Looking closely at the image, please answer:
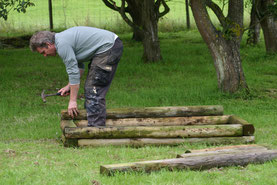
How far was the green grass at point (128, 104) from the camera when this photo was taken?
486cm

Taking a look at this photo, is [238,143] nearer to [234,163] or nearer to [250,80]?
[234,163]

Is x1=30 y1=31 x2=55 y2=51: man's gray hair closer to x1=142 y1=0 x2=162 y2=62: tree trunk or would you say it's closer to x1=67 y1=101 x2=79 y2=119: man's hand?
x1=67 y1=101 x2=79 y2=119: man's hand

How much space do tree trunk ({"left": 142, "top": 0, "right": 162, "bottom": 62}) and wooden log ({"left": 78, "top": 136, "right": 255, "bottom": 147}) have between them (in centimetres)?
827

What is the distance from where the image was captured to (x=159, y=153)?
607cm

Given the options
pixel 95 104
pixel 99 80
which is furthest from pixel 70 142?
pixel 99 80

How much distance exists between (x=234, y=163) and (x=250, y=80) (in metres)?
7.48

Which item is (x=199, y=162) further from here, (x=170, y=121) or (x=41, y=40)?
(x=41, y=40)

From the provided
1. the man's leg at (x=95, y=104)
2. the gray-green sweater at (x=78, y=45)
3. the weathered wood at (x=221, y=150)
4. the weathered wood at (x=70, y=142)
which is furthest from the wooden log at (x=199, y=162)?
the man's leg at (x=95, y=104)

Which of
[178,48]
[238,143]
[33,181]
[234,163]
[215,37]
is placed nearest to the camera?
[33,181]

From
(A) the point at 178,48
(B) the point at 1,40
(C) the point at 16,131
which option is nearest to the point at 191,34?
(A) the point at 178,48

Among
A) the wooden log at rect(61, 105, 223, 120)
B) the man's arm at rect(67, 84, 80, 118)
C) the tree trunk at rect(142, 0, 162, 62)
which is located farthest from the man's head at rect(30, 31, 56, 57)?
the tree trunk at rect(142, 0, 162, 62)

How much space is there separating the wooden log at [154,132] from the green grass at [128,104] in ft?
0.72

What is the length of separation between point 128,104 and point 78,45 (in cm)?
354

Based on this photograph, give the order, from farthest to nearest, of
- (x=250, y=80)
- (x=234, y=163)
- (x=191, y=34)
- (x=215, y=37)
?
(x=191, y=34)
(x=250, y=80)
(x=215, y=37)
(x=234, y=163)
